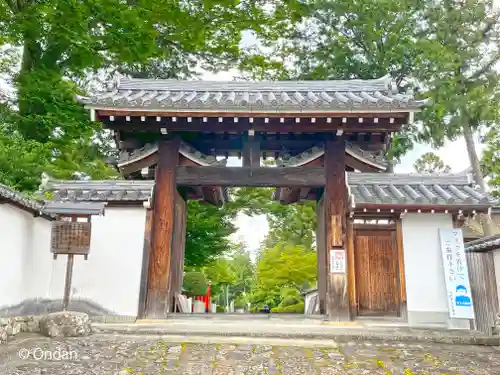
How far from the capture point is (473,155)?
18.1 m

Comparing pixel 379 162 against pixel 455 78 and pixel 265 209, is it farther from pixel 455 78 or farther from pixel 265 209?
pixel 455 78

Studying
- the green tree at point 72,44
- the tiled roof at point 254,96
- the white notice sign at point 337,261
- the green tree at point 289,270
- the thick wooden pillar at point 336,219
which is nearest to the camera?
the tiled roof at point 254,96

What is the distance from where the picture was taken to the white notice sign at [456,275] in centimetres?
698

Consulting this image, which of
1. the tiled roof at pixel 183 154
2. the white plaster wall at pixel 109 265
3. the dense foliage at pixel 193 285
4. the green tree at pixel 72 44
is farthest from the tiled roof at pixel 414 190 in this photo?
the dense foliage at pixel 193 285

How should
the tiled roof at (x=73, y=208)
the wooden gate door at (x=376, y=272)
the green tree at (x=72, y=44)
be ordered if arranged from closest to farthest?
1. the tiled roof at (x=73, y=208)
2. the wooden gate door at (x=376, y=272)
3. the green tree at (x=72, y=44)

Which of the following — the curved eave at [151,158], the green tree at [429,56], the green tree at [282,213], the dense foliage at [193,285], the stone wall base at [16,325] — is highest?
the green tree at [429,56]

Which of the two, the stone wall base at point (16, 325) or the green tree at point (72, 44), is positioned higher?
the green tree at point (72, 44)

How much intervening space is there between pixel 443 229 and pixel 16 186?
10327 mm

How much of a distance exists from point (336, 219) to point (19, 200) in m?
5.35

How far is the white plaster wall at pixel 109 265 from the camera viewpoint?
7324 mm

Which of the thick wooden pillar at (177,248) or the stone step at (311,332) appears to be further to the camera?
the thick wooden pillar at (177,248)

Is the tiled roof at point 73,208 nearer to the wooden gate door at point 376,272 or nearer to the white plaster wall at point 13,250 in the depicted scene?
the white plaster wall at point 13,250

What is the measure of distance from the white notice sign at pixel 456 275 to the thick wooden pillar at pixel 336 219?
1768mm

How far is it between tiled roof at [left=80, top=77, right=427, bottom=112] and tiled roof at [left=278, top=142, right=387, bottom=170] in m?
0.95
